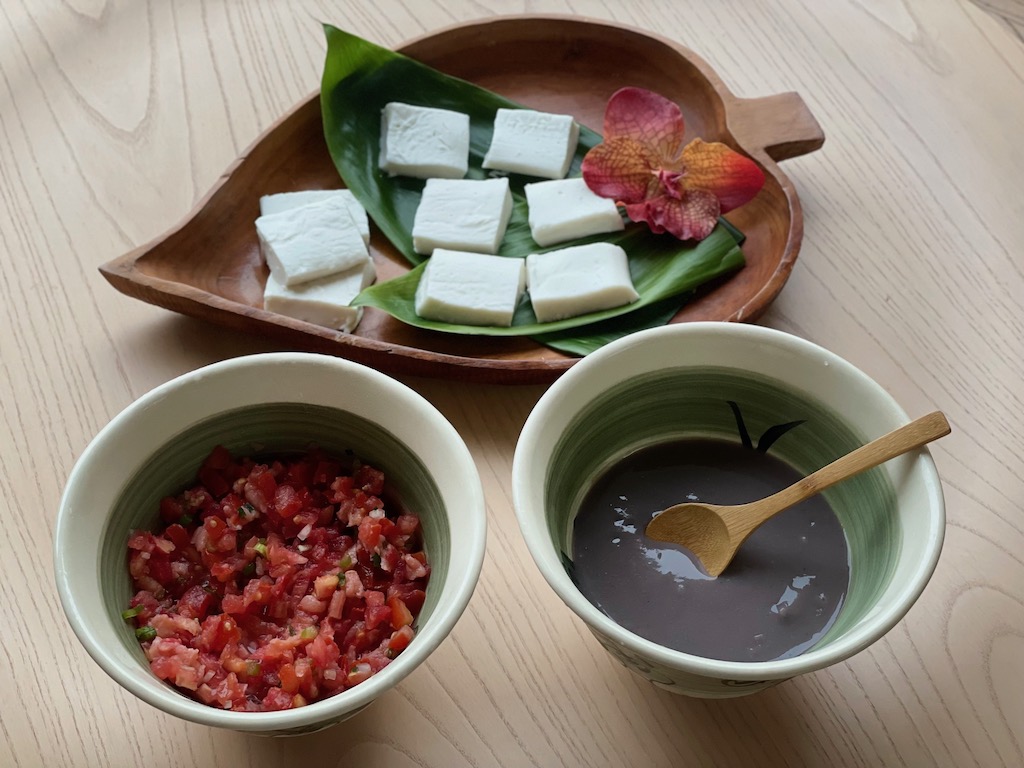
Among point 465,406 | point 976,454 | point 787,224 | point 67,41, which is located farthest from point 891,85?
point 67,41

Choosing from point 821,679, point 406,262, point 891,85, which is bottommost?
point 406,262

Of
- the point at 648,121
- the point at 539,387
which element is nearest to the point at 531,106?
the point at 648,121

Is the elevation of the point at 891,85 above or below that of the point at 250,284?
above

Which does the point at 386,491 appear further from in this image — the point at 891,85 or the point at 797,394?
the point at 891,85

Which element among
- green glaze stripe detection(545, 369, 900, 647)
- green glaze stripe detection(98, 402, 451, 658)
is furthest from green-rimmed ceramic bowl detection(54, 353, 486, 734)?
green glaze stripe detection(545, 369, 900, 647)

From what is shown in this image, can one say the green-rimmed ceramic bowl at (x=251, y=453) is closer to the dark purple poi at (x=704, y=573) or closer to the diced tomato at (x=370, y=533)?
the diced tomato at (x=370, y=533)

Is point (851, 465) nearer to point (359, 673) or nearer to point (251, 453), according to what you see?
point (359, 673)

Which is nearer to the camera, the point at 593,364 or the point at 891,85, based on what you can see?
the point at 593,364
